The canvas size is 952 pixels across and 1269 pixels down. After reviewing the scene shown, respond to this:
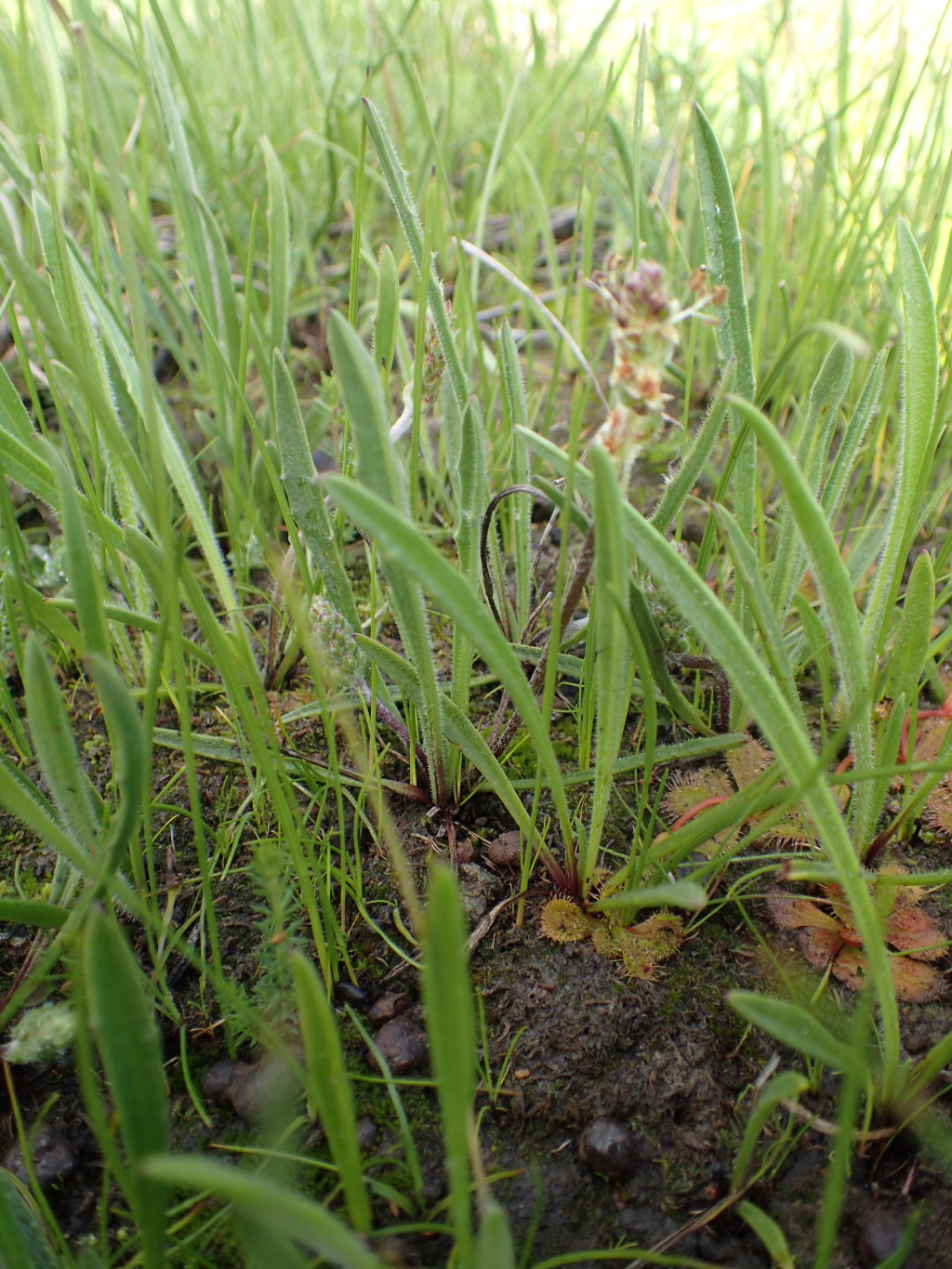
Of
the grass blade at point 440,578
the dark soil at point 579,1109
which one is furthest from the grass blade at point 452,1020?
the grass blade at point 440,578

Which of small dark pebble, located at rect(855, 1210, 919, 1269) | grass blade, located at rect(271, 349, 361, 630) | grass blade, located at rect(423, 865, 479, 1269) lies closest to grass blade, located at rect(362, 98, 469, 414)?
grass blade, located at rect(271, 349, 361, 630)

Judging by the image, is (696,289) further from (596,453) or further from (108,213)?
(108,213)

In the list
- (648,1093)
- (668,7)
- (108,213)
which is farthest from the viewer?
(668,7)

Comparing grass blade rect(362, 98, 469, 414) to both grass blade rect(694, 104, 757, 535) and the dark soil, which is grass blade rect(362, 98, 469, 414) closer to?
grass blade rect(694, 104, 757, 535)

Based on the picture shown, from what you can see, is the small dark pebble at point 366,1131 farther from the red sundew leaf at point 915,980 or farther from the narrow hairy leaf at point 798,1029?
the red sundew leaf at point 915,980

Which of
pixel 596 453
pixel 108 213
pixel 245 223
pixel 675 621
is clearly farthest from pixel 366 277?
pixel 596 453

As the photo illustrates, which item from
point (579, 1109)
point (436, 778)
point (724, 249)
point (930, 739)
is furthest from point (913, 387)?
point (579, 1109)
